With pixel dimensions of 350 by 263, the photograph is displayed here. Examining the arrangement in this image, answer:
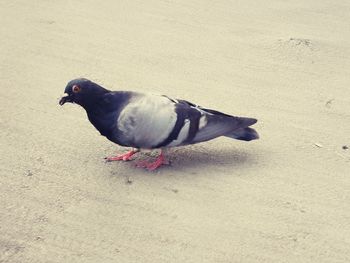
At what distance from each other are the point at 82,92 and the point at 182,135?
2.09 ft

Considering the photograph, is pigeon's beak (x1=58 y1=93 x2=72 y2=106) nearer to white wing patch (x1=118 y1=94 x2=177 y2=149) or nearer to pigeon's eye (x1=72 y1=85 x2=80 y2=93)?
pigeon's eye (x1=72 y1=85 x2=80 y2=93)

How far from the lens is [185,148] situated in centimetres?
389

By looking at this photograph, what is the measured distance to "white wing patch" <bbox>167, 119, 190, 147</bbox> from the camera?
3.47m

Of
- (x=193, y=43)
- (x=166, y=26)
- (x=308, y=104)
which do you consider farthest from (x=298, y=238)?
(x=166, y=26)

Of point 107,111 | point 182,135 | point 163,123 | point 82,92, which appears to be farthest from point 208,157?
point 82,92

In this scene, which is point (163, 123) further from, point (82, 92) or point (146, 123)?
point (82, 92)

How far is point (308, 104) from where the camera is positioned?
15.0 ft

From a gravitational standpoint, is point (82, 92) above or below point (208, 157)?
above

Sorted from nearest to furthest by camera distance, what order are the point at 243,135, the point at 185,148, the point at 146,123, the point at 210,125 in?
the point at 146,123 → the point at 210,125 → the point at 243,135 → the point at 185,148

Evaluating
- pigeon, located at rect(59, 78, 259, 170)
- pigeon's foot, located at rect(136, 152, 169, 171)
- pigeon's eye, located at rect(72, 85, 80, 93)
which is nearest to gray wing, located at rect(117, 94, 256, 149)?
pigeon, located at rect(59, 78, 259, 170)

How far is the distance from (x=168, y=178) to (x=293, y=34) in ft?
9.19

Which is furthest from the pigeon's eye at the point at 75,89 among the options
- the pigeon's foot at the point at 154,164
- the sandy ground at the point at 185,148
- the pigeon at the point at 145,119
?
the pigeon's foot at the point at 154,164

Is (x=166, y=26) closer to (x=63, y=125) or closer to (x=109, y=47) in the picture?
(x=109, y=47)

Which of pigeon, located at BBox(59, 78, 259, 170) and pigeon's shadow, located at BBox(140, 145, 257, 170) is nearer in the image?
pigeon, located at BBox(59, 78, 259, 170)
